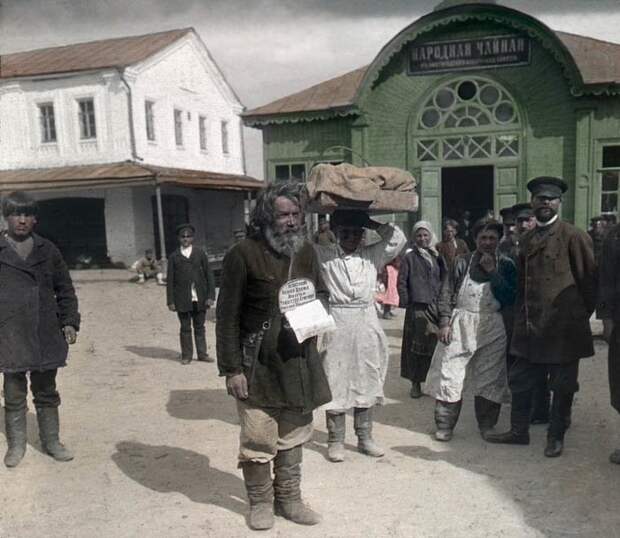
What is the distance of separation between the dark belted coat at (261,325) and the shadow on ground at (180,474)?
777 mm

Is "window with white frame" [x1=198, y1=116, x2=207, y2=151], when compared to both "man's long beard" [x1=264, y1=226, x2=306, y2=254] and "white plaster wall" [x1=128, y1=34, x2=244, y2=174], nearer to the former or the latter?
"white plaster wall" [x1=128, y1=34, x2=244, y2=174]

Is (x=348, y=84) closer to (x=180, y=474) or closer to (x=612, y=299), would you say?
(x=612, y=299)

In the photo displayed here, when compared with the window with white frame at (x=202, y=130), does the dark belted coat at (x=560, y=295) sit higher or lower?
lower

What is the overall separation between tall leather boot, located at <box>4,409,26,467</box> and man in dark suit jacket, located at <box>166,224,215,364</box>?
2822 millimetres

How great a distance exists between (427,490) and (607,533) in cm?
91

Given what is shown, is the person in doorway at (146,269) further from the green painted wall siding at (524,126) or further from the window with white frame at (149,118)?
the green painted wall siding at (524,126)

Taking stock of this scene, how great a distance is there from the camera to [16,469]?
3.74m

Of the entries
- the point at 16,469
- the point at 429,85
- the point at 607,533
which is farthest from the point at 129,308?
the point at 607,533

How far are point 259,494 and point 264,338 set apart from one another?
796 mm

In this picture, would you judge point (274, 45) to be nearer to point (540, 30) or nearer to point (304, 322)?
point (304, 322)

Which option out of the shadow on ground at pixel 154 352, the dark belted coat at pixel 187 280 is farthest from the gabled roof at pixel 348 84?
the shadow on ground at pixel 154 352

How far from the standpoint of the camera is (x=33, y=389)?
389 cm

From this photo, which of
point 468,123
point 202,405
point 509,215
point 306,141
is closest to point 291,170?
point 306,141

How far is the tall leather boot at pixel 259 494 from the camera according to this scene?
2.91 metres
